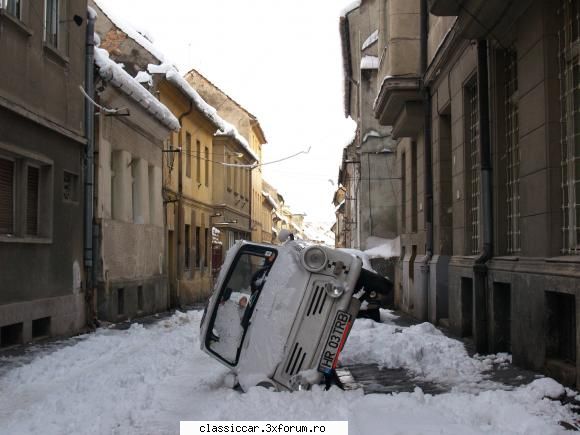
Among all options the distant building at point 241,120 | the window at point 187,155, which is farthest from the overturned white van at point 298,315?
the distant building at point 241,120

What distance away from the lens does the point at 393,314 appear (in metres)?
20.9

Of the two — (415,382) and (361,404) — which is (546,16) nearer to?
(415,382)

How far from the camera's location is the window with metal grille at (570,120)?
28.3 ft

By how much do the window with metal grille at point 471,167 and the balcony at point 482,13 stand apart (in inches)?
101

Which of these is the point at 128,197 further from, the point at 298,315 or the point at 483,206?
the point at 298,315

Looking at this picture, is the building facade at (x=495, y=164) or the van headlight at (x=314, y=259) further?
the building facade at (x=495, y=164)

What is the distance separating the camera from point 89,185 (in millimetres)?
15852

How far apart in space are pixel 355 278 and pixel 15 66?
7548 mm

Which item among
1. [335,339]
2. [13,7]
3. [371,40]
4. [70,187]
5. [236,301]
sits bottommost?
[335,339]

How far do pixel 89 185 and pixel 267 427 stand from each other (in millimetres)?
10898

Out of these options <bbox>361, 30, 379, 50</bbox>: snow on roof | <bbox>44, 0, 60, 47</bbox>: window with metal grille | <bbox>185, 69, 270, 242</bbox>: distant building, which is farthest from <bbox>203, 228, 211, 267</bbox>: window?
<bbox>44, 0, 60, 47</bbox>: window with metal grille

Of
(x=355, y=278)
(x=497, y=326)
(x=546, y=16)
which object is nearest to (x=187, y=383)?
(x=355, y=278)

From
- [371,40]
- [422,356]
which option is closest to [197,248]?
[371,40]

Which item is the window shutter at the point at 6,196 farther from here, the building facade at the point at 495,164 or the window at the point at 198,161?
the window at the point at 198,161
